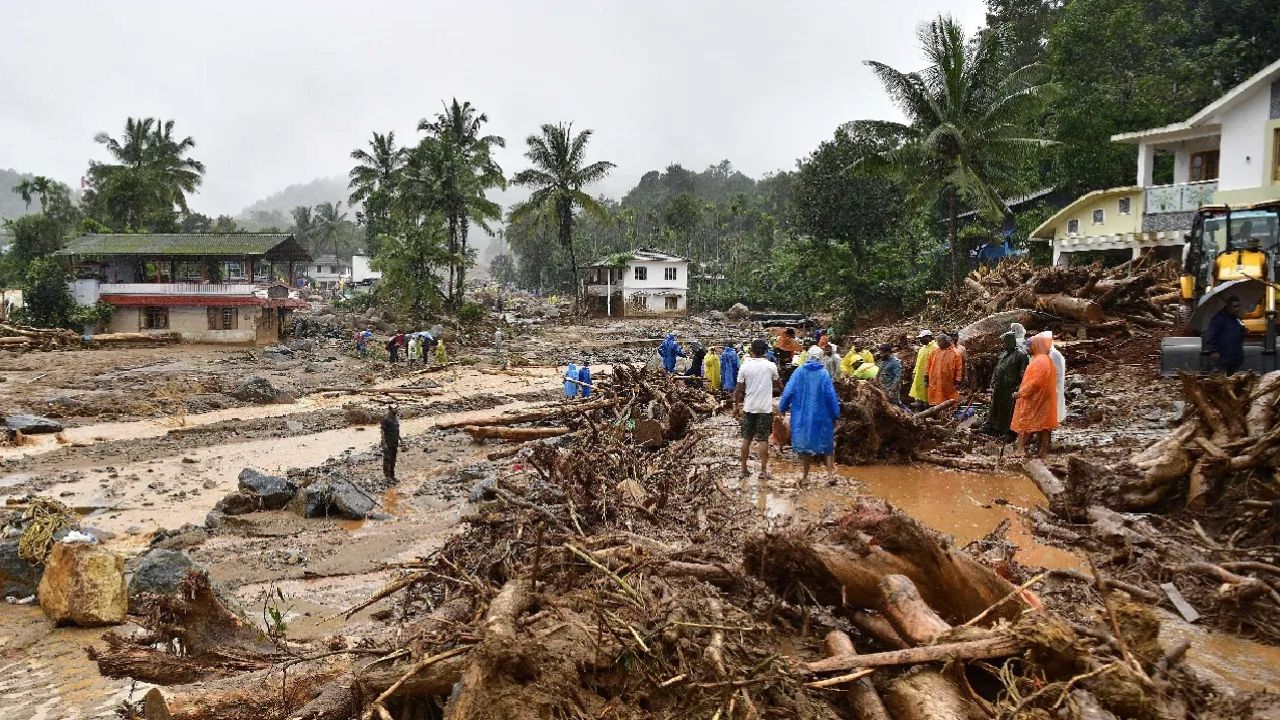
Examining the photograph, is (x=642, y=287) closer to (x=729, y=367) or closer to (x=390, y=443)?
(x=729, y=367)

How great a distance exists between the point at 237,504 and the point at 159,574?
365cm

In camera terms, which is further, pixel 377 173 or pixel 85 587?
pixel 377 173

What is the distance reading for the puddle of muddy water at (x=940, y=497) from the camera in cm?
655

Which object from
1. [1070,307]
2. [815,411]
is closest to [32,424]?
[815,411]

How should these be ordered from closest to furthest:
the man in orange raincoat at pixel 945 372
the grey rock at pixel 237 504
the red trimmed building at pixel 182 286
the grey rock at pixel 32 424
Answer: the grey rock at pixel 237 504, the man in orange raincoat at pixel 945 372, the grey rock at pixel 32 424, the red trimmed building at pixel 182 286

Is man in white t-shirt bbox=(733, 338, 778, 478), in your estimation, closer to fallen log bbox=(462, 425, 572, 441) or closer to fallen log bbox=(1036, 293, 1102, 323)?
fallen log bbox=(462, 425, 572, 441)

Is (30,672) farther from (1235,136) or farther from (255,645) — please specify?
(1235,136)

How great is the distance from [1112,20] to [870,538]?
35.2m

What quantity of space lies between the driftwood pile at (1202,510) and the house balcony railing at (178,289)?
34.5m

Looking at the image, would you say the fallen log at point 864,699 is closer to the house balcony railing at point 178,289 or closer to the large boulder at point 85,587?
the large boulder at point 85,587

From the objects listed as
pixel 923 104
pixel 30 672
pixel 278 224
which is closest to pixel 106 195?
pixel 923 104

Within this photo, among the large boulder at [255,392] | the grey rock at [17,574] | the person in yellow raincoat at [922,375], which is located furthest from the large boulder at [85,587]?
the large boulder at [255,392]

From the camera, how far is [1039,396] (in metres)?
8.48

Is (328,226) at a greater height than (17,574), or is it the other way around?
(328,226)
